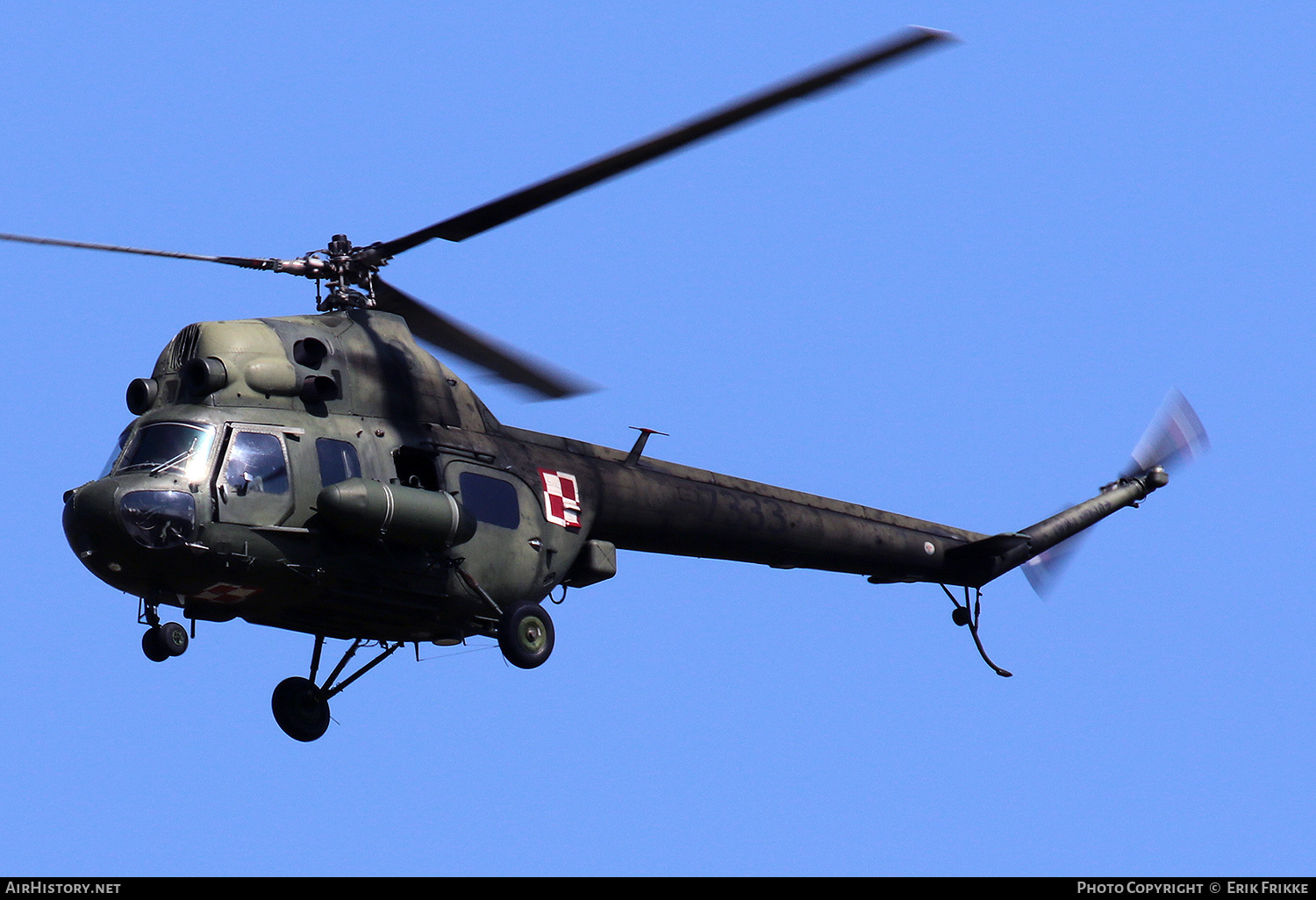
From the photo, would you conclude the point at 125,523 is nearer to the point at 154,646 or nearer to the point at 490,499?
the point at 154,646

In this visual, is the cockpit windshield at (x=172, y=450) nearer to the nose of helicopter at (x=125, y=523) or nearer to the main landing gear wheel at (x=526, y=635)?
the nose of helicopter at (x=125, y=523)

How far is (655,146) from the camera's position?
14578 millimetres

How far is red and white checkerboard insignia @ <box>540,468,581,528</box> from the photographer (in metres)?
17.8

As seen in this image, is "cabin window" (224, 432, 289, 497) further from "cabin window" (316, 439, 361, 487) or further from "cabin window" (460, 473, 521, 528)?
"cabin window" (460, 473, 521, 528)

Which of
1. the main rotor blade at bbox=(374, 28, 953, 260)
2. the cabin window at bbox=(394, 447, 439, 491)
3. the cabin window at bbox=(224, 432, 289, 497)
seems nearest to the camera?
the main rotor blade at bbox=(374, 28, 953, 260)

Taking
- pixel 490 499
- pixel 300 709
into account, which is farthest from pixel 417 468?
pixel 300 709

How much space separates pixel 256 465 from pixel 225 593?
1.21 meters

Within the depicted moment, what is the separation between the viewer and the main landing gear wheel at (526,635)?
16.7 metres

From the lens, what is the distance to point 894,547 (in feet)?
71.2

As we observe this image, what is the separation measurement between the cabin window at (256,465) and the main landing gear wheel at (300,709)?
9.46 feet

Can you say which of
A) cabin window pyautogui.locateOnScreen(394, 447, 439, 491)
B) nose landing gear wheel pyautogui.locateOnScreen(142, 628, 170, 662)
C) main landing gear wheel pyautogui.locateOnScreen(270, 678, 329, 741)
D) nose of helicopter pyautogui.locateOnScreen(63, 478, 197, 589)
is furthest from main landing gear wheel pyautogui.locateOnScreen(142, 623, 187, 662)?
cabin window pyautogui.locateOnScreen(394, 447, 439, 491)

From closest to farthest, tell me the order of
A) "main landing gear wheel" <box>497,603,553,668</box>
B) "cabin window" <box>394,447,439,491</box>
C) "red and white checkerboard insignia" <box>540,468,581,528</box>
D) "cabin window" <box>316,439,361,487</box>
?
"cabin window" <box>316,439,361,487</box>, "main landing gear wheel" <box>497,603,553,668</box>, "cabin window" <box>394,447,439,491</box>, "red and white checkerboard insignia" <box>540,468,581,528</box>

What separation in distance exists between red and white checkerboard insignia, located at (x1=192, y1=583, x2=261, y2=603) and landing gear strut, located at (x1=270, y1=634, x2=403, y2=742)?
1815 millimetres

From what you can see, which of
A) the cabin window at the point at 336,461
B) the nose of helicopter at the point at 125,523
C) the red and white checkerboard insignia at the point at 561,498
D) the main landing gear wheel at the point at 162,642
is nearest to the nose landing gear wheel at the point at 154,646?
the main landing gear wheel at the point at 162,642
